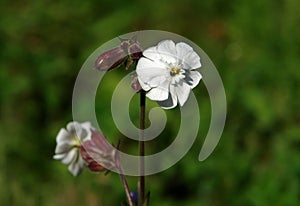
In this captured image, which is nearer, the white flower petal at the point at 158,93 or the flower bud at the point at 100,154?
the white flower petal at the point at 158,93

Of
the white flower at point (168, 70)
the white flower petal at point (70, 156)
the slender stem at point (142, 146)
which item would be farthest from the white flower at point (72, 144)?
the white flower at point (168, 70)

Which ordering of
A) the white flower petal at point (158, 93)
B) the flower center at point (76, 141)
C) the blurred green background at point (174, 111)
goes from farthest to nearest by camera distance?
the blurred green background at point (174, 111) → the flower center at point (76, 141) → the white flower petal at point (158, 93)

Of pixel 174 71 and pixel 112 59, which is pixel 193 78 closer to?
pixel 174 71

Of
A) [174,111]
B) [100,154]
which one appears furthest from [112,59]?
[174,111]

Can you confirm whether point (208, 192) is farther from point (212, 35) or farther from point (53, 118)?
point (212, 35)

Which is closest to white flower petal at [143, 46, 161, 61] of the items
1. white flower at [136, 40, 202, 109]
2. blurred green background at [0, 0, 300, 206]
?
white flower at [136, 40, 202, 109]

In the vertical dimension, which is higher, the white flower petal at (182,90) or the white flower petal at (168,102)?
the white flower petal at (182,90)

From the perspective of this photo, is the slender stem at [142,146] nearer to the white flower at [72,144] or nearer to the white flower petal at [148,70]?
the white flower petal at [148,70]

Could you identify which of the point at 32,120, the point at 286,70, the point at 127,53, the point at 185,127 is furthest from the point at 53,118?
the point at 127,53
